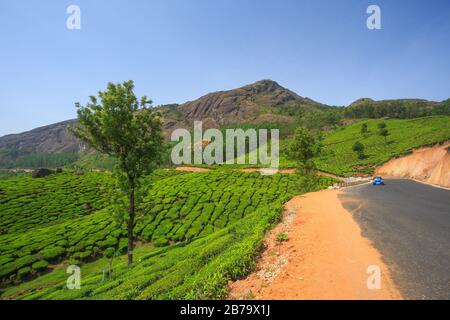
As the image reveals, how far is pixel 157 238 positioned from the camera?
33938mm

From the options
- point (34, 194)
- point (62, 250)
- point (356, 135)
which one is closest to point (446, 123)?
point (356, 135)

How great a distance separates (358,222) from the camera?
13984 mm

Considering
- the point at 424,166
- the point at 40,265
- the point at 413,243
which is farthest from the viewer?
the point at 424,166

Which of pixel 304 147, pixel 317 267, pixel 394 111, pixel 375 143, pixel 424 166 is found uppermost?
pixel 394 111

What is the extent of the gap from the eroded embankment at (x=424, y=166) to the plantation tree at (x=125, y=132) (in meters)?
40.3

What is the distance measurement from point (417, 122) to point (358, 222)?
393 feet

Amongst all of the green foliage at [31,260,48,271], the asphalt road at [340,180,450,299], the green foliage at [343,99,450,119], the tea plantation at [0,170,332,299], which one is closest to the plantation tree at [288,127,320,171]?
the tea plantation at [0,170,332,299]

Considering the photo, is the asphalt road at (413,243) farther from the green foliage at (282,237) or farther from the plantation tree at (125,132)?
the plantation tree at (125,132)

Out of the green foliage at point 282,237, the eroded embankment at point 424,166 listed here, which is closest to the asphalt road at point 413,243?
the green foliage at point 282,237

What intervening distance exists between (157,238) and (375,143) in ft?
288

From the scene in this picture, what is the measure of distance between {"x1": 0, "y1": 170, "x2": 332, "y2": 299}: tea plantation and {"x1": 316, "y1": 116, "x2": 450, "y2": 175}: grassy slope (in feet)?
80.5

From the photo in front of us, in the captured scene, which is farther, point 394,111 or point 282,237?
point 394,111

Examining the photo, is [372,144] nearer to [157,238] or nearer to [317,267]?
[157,238]

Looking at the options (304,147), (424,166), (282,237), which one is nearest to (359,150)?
(424,166)
